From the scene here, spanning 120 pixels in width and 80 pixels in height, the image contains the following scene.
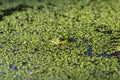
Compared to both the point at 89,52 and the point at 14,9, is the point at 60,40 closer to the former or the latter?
the point at 89,52

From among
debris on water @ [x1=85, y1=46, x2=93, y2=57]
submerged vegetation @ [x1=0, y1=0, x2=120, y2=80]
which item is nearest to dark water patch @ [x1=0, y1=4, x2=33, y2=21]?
submerged vegetation @ [x1=0, y1=0, x2=120, y2=80]

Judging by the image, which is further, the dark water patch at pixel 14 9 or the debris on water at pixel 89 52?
the dark water patch at pixel 14 9

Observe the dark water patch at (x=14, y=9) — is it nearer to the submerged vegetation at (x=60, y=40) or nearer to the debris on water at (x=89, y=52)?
the submerged vegetation at (x=60, y=40)

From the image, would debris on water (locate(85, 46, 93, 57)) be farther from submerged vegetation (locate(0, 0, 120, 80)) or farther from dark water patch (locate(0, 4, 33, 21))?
dark water patch (locate(0, 4, 33, 21))

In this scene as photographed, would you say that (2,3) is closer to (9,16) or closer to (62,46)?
(9,16)

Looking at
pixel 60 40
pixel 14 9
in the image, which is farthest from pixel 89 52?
pixel 14 9

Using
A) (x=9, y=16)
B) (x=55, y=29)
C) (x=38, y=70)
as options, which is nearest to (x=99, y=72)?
(x=38, y=70)

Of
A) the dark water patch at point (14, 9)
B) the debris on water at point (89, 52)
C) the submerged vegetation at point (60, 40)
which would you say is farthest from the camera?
the dark water patch at point (14, 9)

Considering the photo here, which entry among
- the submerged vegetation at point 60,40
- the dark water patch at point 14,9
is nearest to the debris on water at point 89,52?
the submerged vegetation at point 60,40

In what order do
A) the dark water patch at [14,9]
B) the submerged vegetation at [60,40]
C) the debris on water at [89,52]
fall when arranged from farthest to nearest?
the dark water patch at [14,9] → the debris on water at [89,52] → the submerged vegetation at [60,40]
